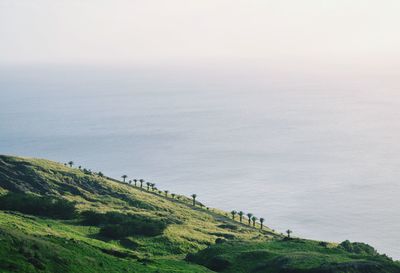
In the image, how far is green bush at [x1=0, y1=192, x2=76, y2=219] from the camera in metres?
121

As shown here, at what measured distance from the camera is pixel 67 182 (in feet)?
548

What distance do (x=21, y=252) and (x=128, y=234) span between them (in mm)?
55638

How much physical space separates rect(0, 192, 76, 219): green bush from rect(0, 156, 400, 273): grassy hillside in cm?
22

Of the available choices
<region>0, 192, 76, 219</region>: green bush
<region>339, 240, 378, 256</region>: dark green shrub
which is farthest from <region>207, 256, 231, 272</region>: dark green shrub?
<region>0, 192, 76, 219</region>: green bush

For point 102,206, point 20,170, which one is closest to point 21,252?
point 102,206

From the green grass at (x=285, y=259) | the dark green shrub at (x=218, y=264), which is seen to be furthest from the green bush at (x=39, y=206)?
the dark green shrub at (x=218, y=264)

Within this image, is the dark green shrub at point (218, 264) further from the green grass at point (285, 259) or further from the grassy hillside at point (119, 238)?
the grassy hillside at point (119, 238)

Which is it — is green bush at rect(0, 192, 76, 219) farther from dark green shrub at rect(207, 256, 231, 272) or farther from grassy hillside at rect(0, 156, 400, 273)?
dark green shrub at rect(207, 256, 231, 272)

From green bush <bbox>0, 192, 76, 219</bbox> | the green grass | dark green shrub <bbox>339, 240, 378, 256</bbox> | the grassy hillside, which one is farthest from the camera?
green bush <bbox>0, 192, 76, 219</bbox>

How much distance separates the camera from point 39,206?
4798 inches

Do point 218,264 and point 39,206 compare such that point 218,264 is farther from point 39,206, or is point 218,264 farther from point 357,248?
point 39,206

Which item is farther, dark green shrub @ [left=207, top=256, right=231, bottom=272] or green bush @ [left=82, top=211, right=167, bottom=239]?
green bush @ [left=82, top=211, right=167, bottom=239]

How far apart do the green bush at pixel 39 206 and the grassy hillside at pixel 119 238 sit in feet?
0.72

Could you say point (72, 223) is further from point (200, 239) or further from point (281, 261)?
point (281, 261)
